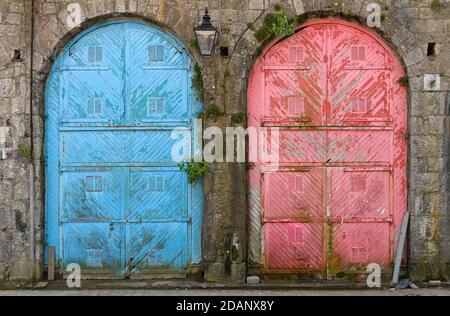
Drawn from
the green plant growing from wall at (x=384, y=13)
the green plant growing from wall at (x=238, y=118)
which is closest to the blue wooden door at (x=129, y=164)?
the green plant growing from wall at (x=238, y=118)

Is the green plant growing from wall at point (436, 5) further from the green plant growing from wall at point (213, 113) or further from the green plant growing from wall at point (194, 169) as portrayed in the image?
the green plant growing from wall at point (194, 169)

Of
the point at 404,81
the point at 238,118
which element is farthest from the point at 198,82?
the point at 404,81

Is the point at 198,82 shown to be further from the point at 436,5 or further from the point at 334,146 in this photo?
the point at 436,5

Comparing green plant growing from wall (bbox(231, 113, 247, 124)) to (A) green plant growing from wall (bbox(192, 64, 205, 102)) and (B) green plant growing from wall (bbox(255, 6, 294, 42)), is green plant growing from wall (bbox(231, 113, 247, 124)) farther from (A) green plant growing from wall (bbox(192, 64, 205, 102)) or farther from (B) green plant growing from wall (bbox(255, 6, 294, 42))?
(B) green plant growing from wall (bbox(255, 6, 294, 42))

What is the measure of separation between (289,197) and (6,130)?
414cm

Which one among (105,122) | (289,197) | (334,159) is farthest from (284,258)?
(105,122)

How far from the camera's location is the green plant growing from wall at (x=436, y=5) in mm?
8352

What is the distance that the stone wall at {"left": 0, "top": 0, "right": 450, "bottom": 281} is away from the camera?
→ 827 cm

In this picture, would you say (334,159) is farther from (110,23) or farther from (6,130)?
(6,130)

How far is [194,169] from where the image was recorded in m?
8.34

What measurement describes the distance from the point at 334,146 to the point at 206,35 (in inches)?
96.6

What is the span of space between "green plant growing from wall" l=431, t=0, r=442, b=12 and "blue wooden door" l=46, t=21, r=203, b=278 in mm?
3617

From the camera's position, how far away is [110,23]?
28.0ft

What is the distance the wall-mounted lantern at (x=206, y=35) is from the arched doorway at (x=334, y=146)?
0.86 metres
